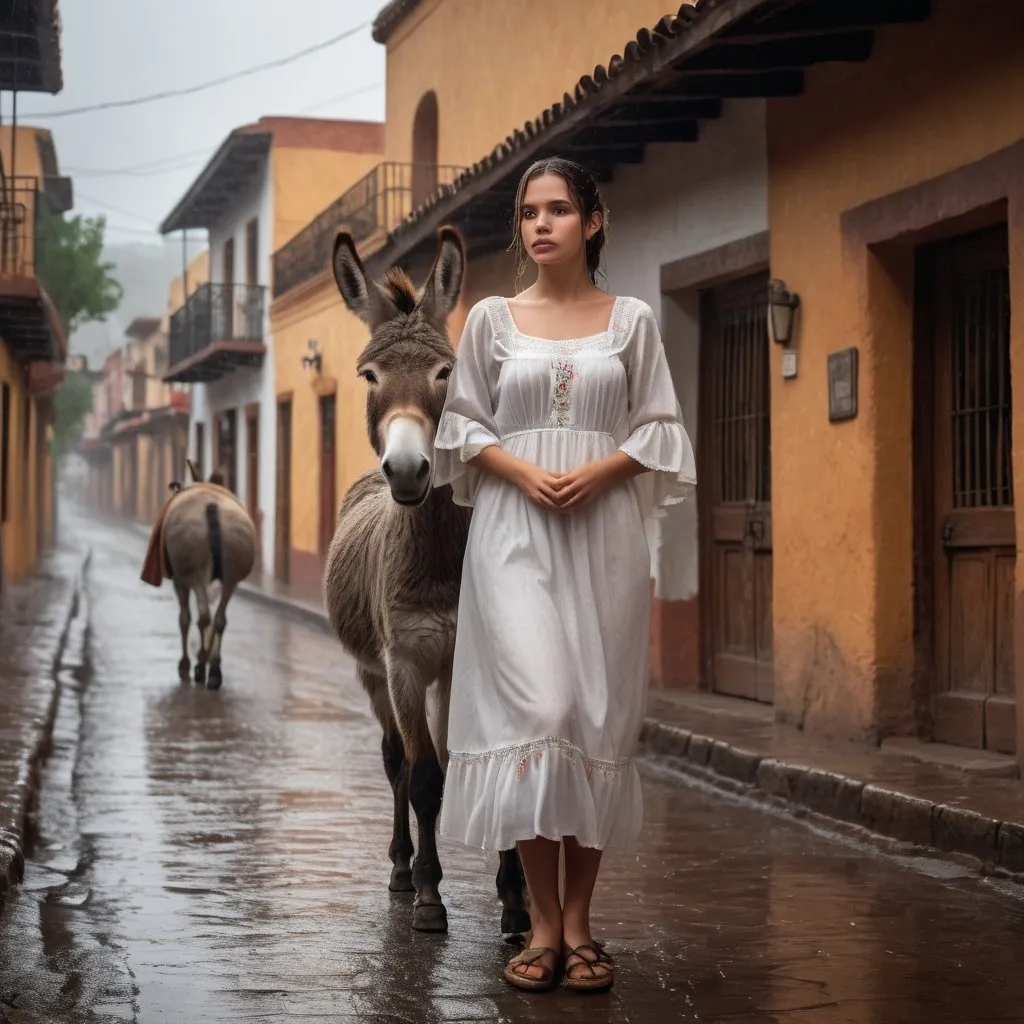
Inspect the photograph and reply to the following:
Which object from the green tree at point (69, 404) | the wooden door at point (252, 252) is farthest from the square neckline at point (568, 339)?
the green tree at point (69, 404)

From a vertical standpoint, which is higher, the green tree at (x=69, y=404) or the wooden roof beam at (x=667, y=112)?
the green tree at (x=69, y=404)

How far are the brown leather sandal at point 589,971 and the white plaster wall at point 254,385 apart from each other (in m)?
26.3

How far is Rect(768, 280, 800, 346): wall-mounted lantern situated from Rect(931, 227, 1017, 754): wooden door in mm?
953

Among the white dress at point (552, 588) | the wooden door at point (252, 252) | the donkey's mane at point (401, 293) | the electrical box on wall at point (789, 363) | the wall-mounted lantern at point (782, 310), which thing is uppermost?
the wooden door at point (252, 252)

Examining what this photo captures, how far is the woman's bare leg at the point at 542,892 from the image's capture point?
14.1ft

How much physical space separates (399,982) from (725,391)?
7.37m

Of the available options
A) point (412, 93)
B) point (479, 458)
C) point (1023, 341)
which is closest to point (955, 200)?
point (1023, 341)

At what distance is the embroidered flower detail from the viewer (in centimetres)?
440

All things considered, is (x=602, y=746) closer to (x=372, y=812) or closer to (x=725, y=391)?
(x=372, y=812)

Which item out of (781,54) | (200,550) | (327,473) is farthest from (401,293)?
(327,473)

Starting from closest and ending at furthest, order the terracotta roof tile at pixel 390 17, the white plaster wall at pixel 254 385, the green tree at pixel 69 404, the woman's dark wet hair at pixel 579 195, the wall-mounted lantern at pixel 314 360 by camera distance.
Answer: the woman's dark wet hair at pixel 579 195
the terracotta roof tile at pixel 390 17
the wall-mounted lantern at pixel 314 360
the white plaster wall at pixel 254 385
the green tree at pixel 69 404

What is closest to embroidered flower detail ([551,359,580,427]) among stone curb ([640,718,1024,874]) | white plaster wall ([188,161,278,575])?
stone curb ([640,718,1024,874])

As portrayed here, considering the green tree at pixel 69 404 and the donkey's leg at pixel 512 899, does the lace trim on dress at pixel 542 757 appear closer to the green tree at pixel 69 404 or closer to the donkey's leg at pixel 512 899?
the donkey's leg at pixel 512 899

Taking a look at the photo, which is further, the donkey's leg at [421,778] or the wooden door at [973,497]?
the wooden door at [973,497]
